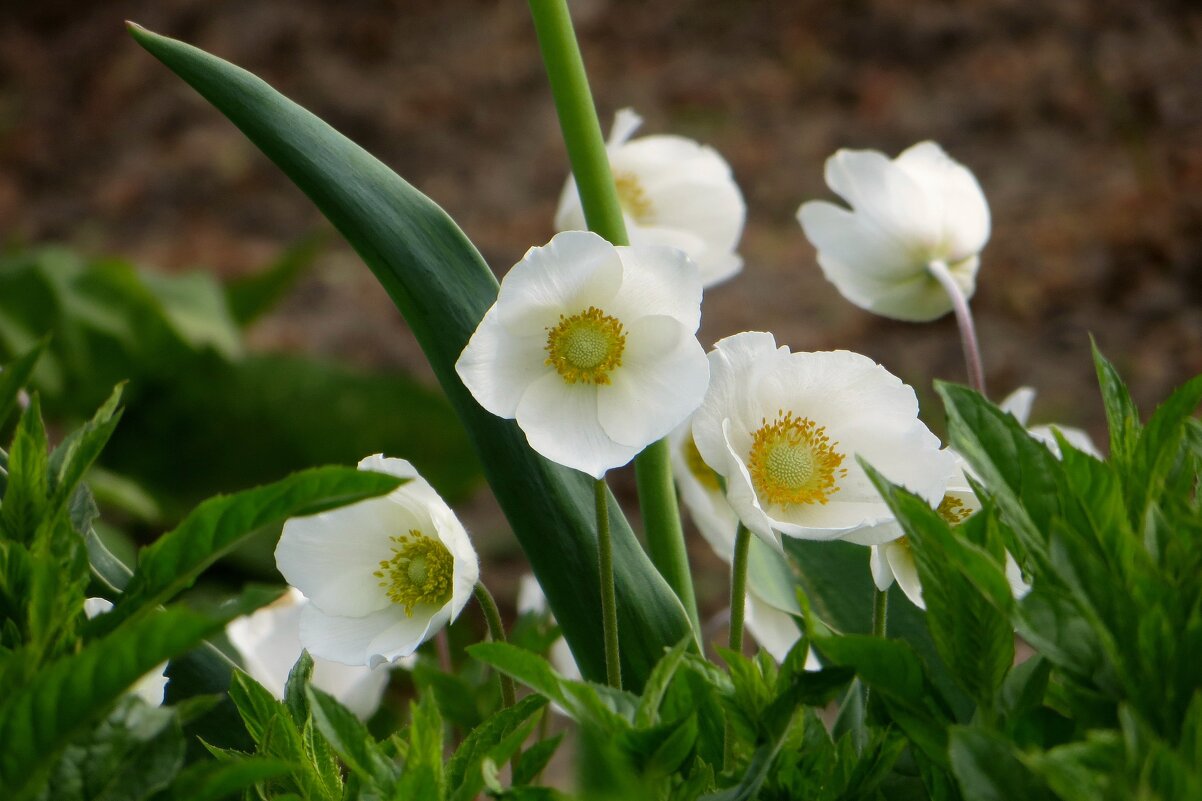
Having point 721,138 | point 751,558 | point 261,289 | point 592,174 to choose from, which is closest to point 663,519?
point 751,558

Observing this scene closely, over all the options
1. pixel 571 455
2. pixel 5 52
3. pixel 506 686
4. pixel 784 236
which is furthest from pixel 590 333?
pixel 5 52

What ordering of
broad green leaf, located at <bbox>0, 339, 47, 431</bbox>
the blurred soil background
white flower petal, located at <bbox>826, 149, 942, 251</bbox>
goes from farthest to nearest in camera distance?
the blurred soil background → white flower petal, located at <bbox>826, 149, 942, 251</bbox> → broad green leaf, located at <bbox>0, 339, 47, 431</bbox>

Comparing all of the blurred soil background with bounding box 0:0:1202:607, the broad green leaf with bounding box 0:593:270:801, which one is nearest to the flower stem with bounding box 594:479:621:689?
the broad green leaf with bounding box 0:593:270:801

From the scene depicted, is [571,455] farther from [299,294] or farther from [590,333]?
[299,294]

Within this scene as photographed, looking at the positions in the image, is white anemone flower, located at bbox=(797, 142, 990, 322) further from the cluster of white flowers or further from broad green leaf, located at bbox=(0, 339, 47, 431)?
broad green leaf, located at bbox=(0, 339, 47, 431)

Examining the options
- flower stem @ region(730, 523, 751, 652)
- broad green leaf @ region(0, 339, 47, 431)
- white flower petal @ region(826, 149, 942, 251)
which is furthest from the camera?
white flower petal @ region(826, 149, 942, 251)

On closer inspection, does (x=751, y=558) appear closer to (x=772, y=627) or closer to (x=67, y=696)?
(x=772, y=627)
